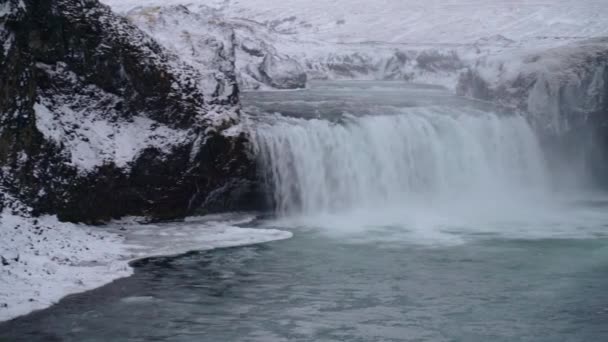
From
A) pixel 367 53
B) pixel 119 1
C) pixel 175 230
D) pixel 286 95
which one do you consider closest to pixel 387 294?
pixel 175 230

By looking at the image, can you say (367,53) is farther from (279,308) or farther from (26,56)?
(279,308)

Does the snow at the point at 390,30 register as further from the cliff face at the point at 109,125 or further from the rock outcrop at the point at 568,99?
the cliff face at the point at 109,125

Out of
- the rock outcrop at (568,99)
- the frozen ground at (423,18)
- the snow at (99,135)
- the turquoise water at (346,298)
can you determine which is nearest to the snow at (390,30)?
the frozen ground at (423,18)

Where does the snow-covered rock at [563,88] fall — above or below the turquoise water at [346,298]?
above

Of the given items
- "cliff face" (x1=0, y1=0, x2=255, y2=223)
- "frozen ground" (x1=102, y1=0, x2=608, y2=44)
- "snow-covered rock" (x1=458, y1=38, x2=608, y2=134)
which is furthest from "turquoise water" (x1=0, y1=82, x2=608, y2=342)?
"frozen ground" (x1=102, y1=0, x2=608, y2=44)

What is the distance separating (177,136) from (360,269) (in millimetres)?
6015

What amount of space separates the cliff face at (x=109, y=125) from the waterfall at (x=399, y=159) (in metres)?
1.51

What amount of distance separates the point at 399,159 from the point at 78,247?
1051cm

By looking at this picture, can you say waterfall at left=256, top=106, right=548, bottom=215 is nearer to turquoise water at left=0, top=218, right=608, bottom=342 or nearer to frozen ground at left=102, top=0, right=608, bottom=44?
turquoise water at left=0, top=218, right=608, bottom=342

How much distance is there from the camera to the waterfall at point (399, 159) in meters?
19.5

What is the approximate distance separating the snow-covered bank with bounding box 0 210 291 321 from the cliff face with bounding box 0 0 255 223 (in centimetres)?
63

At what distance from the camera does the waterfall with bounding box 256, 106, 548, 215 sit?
1952 cm

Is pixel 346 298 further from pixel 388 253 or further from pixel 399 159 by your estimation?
pixel 399 159

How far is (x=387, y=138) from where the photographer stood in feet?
71.4
